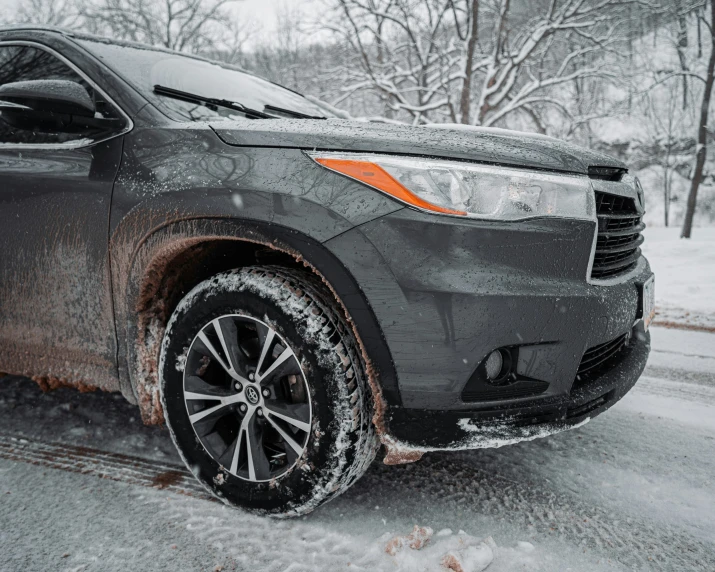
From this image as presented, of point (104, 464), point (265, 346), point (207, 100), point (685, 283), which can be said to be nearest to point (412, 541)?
point (265, 346)

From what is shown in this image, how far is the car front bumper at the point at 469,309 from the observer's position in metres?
1.44

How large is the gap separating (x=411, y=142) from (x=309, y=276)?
55 centimetres

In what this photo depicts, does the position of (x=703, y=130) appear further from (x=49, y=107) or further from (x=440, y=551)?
(x=49, y=107)

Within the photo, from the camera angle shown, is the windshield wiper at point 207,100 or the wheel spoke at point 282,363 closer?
the wheel spoke at point 282,363

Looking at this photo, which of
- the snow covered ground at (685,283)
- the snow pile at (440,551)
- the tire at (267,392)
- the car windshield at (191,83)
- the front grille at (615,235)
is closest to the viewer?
the snow pile at (440,551)

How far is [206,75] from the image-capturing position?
2.51 meters

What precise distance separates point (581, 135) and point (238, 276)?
2348 centimetres

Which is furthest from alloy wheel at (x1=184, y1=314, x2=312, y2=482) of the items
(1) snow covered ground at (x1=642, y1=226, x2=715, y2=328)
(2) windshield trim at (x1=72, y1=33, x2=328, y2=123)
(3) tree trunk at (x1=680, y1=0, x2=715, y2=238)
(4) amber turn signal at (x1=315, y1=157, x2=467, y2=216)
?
(3) tree trunk at (x1=680, y1=0, x2=715, y2=238)

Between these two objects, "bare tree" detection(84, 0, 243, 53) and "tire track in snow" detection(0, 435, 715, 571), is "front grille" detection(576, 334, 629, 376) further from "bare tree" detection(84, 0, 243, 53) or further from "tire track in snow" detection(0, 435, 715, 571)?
"bare tree" detection(84, 0, 243, 53)

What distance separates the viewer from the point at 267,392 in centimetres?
166

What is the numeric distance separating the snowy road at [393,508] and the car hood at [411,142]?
1.14m

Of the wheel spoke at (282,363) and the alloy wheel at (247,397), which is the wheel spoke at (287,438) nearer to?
the alloy wheel at (247,397)

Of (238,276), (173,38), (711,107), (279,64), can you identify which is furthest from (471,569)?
(279,64)

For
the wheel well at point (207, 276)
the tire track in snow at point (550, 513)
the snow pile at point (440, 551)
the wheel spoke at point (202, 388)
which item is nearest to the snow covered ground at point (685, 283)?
the tire track in snow at point (550, 513)
